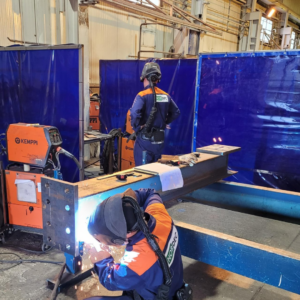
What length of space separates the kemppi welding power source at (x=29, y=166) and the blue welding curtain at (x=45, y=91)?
3.61 feet

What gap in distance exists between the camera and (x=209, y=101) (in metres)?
4.75

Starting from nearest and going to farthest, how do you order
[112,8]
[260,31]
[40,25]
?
[40,25], [112,8], [260,31]

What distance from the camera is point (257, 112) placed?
433cm

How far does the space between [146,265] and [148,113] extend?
2.89 m

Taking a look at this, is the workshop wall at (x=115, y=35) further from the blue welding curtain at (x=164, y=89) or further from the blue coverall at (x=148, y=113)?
the blue coverall at (x=148, y=113)

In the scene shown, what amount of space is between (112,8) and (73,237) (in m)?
7.41

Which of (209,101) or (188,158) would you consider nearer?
(188,158)

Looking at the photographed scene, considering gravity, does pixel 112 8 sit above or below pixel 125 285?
above

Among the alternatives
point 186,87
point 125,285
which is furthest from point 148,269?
point 186,87

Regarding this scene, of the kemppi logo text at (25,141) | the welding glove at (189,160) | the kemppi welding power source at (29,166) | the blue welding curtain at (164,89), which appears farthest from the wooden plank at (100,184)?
the blue welding curtain at (164,89)

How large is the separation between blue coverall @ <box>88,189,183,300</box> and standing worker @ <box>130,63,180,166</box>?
2.48m

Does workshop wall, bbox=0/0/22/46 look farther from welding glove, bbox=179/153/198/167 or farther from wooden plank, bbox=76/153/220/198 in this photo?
wooden plank, bbox=76/153/220/198

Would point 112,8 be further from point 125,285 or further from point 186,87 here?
point 125,285

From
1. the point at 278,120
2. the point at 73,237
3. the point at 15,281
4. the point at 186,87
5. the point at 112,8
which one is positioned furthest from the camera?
the point at 112,8
